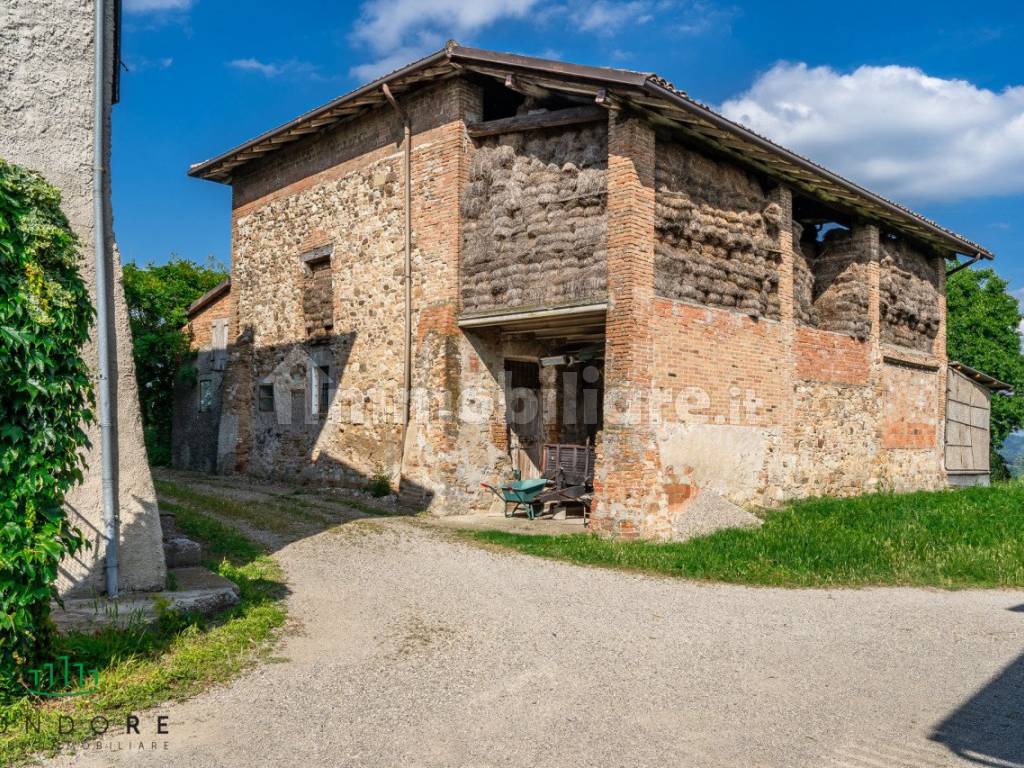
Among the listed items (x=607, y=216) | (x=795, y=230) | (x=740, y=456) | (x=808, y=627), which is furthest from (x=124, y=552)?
(x=795, y=230)

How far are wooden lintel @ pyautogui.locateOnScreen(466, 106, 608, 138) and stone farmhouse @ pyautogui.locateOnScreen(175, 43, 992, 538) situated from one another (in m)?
0.04

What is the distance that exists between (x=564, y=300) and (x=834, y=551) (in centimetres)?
460

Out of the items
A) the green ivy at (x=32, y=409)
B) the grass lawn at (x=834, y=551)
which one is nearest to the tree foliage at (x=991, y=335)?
the grass lawn at (x=834, y=551)

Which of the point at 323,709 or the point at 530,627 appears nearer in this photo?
the point at 323,709

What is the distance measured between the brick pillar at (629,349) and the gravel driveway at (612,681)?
213cm

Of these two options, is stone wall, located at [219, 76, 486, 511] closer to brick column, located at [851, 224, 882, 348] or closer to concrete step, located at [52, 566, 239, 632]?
concrete step, located at [52, 566, 239, 632]

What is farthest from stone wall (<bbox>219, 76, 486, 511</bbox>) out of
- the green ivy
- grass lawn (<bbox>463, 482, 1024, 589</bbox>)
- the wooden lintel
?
Answer: the green ivy

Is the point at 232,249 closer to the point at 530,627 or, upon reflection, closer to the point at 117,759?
the point at 530,627

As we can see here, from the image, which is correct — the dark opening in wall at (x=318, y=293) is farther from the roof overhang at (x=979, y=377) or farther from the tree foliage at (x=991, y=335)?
the tree foliage at (x=991, y=335)

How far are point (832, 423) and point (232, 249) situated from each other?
12691 mm

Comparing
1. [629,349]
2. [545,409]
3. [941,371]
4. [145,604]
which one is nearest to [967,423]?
[941,371]

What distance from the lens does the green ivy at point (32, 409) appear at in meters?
3.98

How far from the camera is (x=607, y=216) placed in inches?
391

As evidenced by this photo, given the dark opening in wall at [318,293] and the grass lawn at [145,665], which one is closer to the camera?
the grass lawn at [145,665]
